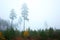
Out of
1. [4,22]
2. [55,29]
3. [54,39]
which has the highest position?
[4,22]

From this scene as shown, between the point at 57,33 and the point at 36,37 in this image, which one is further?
the point at 57,33

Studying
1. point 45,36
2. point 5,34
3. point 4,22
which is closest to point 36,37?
point 45,36

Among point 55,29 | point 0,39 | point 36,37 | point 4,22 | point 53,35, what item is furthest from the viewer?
point 4,22

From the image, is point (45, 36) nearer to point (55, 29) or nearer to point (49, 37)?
point (49, 37)

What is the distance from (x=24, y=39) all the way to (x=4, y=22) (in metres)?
5.76

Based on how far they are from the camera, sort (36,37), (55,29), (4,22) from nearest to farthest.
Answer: (36,37), (55,29), (4,22)

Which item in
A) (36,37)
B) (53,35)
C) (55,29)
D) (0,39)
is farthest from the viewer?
(55,29)

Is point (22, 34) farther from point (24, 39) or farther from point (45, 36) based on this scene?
point (45, 36)

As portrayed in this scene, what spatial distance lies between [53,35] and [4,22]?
589 cm

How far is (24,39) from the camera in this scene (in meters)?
10.6

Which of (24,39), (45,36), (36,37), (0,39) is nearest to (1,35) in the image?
(0,39)

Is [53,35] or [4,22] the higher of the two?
[4,22]

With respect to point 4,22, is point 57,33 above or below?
below

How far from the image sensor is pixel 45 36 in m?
11.3
